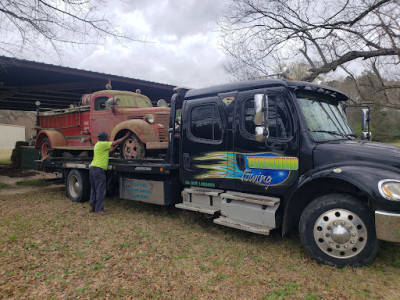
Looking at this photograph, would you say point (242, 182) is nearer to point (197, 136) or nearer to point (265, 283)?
point (197, 136)

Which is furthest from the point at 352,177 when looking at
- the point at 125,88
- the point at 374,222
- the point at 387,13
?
the point at 125,88

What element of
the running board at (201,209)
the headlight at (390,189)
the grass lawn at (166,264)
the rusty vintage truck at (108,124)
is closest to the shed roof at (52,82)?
the rusty vintage truck at (108,124)

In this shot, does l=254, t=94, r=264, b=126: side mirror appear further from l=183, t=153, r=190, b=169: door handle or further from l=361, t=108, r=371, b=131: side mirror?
l=361, t=108, r=371, b=131: side mirror

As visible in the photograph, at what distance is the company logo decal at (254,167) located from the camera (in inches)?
178

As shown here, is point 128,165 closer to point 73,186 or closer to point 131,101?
point 131,101

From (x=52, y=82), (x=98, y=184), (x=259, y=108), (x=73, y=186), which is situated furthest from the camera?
(x=52, y=82)

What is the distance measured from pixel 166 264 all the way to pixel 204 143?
7.39ft

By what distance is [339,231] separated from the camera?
3834 mm

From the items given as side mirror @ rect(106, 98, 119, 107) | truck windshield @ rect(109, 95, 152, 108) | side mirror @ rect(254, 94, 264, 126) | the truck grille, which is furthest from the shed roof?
side mirror @ rect(254, 94, 264, 126)

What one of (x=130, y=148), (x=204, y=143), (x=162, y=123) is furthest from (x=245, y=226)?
(x=130, y=148)

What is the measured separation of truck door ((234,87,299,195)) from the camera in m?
4.46

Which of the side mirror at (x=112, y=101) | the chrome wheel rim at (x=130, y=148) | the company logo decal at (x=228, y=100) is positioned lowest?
the chrome wheel rim at (x=130, y=148)

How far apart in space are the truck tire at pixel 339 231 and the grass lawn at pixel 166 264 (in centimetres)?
17

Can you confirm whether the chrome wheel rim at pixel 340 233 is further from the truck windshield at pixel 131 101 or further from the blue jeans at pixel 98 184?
the truck windshield at pixel 131 101
